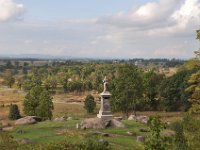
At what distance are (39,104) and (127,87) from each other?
1823 cm

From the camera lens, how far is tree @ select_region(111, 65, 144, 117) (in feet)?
252

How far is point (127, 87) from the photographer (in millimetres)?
77312

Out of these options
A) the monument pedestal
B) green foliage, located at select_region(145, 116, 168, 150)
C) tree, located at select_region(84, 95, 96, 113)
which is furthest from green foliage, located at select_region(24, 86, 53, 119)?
green foliage, located at select_region(145, 116, 168, 150)

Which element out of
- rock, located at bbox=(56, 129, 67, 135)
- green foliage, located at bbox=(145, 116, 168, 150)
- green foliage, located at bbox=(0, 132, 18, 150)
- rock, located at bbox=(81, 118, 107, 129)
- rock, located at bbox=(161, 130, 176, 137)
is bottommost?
rock, located at bbox=(56, 129, 67, 135)

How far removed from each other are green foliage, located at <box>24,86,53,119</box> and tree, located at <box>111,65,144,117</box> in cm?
1468

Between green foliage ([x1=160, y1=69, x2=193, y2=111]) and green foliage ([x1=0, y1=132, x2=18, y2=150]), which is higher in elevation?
green foliage ([x1=0, y1=132, x2=18, y2=150])

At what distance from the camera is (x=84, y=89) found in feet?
500

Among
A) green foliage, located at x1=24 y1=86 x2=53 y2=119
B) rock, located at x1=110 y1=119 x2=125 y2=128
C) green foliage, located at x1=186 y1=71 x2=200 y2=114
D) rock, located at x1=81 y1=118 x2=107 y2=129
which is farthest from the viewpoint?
green foliage, located at x1=24 y1=86 x2=53 y2=119

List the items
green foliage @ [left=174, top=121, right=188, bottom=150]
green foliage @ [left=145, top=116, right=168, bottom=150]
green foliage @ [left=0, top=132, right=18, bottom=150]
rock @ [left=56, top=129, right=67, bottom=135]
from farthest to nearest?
rock @ [left=56, top=129, right=67, bottom=135] → green foliage @ [left=174, top=121, right=188, bottom=150] → green foliage @ [left=0, top=132, right=18, bottom=150] → green foliage @ [left=145, top=116, right=168, bottom=150]

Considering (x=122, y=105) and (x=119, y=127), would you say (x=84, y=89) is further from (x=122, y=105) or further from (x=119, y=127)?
(x=119, y=127)

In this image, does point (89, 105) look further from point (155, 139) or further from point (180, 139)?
point (155, 139)

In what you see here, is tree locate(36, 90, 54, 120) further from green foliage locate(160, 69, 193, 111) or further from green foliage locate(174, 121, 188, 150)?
green foliage locate(160, 69, 193, 111)

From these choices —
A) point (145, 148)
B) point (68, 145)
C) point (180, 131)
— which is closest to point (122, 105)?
point (180, 131)

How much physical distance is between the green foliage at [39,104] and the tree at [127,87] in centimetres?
1468
